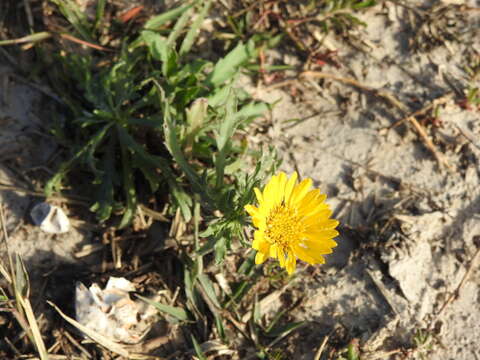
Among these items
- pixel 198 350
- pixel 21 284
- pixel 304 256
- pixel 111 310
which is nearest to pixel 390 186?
pixel 304 256

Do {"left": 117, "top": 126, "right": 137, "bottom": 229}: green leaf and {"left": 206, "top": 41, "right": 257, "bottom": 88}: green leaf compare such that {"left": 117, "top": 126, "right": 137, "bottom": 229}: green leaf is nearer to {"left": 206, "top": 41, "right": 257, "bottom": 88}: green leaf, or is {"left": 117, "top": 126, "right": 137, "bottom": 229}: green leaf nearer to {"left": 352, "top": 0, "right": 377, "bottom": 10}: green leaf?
{"left": 206, "top": 41, "right": 257, "bottom": 88}: green leaf

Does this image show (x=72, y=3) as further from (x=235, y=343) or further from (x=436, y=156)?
(x=436, y=156)

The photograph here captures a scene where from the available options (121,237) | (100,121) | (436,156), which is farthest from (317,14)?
(121,237)

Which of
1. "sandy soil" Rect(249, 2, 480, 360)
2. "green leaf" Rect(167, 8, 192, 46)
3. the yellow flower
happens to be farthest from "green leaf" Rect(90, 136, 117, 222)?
"sandy soil" Rect(249, 2, 480, 360)

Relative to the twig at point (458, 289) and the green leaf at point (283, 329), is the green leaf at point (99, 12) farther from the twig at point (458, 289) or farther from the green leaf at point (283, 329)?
the twig at point (458, 289)

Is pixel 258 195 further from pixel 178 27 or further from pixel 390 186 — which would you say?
pixel 178 27

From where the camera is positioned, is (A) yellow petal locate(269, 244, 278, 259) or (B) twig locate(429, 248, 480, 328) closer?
(A) yellow petal locate(269, 244, 278, 259)
